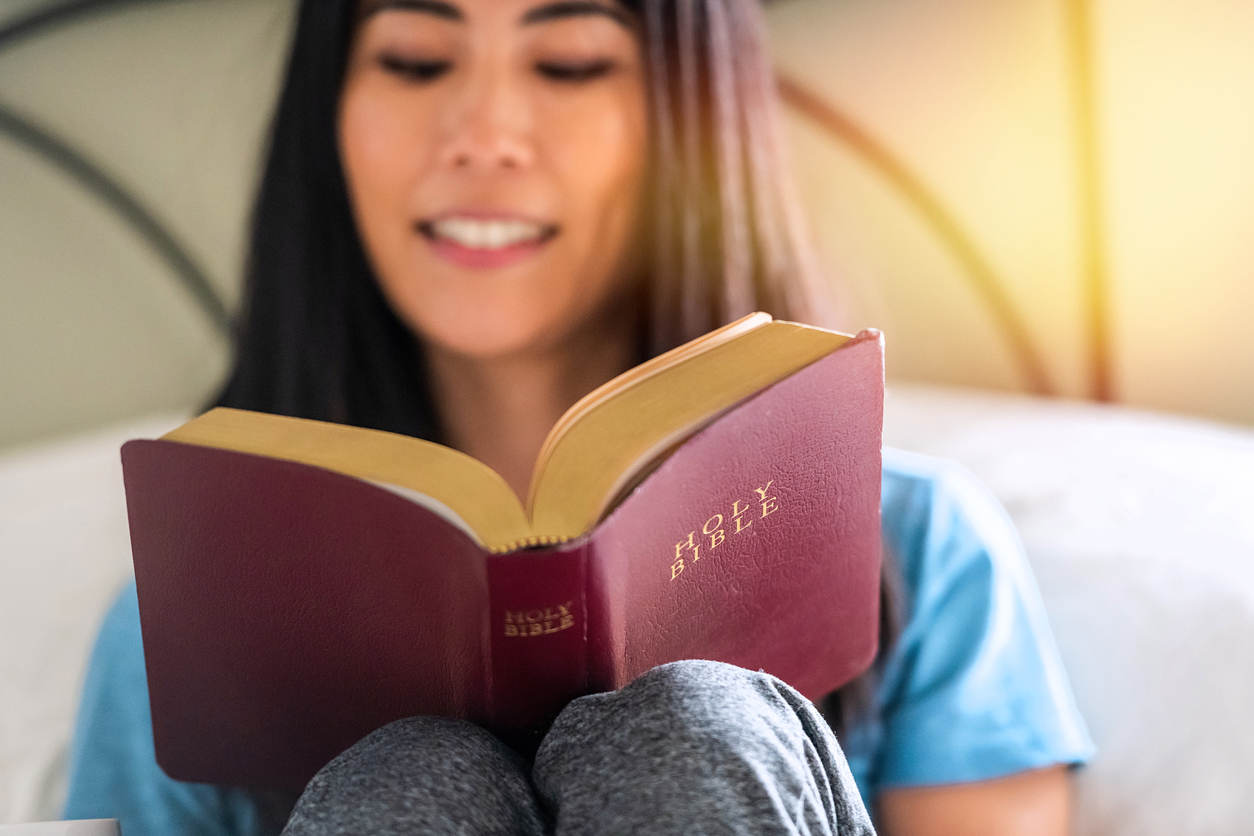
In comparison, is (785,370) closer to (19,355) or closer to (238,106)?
(238,106)

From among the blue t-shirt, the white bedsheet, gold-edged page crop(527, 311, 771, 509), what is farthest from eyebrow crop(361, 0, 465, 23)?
the white bedsheet

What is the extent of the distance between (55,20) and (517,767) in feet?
5.40

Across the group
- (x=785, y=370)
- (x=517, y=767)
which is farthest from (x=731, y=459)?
(x=517, y=767)

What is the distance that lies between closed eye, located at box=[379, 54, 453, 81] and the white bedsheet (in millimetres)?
703

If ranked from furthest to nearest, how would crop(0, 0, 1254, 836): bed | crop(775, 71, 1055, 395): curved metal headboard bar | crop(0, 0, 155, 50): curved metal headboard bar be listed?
crop(0, 0, 155, 50): curved metal headboard bar → crop(775, 71, 1055, 395): curved metal headboard bar → crop(0, 0, 1254, 836): bed

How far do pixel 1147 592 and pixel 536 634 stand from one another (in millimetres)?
673

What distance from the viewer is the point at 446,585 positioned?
0.40 meters

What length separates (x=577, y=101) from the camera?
31.9 inches

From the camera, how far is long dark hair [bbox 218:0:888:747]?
2.75 ft

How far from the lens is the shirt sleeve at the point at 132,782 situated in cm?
72

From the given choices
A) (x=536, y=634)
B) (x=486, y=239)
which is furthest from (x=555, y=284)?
(x=536, y=634)

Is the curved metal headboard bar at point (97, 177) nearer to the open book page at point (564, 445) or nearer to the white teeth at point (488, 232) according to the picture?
the white teeth at point (488, 232)

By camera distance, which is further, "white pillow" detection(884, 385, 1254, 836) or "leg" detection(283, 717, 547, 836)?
"white pillow" detection(884, 385, 1254, 836)

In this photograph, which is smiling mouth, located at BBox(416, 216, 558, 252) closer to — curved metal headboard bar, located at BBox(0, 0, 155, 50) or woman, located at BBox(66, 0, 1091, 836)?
woman, located at BBox(66, 0, 1091, 836)
